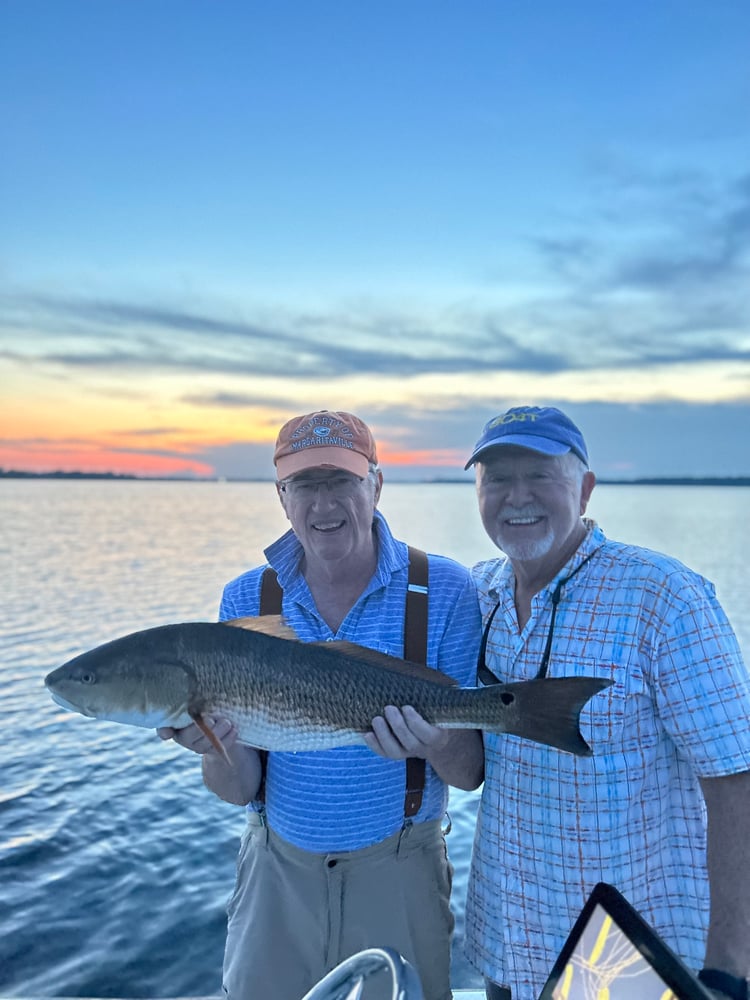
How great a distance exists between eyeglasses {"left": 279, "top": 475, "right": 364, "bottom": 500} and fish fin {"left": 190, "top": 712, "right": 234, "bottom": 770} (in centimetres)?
122

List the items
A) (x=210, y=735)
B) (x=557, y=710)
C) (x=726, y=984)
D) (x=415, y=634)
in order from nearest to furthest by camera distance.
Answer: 1. (x=726, y=984)
2. (x=557, y=710)
3. (x=210, y=735)
4. (x=415, y=634)

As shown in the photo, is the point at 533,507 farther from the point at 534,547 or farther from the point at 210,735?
the point at 210,735

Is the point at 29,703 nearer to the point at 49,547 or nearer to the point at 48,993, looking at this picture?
the point at 48,993

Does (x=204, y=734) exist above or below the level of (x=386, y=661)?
below

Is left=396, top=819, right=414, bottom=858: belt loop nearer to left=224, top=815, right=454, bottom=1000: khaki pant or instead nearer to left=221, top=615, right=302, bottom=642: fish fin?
left=224, top=815, right=454, bottom=1000: khaki pant

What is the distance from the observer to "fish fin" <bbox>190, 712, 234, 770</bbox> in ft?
11.6

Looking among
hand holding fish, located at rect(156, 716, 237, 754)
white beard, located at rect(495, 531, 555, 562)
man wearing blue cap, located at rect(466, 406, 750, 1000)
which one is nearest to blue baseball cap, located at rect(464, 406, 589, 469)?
man wearing blue cap, located at rect(466, 406, 750, 1000)

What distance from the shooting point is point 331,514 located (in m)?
3.93

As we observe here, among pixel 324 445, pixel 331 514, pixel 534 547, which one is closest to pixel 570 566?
pixel 534 547

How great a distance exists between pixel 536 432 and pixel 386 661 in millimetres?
1321

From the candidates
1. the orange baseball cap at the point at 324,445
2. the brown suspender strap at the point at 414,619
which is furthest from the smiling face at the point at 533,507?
the orange baseball cap at the point at 324,445

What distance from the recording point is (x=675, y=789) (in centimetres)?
335

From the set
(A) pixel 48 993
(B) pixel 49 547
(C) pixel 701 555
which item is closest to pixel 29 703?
(A) pixel 48 993

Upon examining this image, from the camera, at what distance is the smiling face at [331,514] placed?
3902 millimetres
